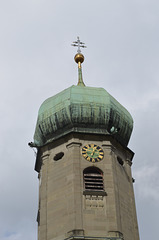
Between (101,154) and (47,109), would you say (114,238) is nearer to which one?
(101,154)

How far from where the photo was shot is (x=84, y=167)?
2636 centimetres

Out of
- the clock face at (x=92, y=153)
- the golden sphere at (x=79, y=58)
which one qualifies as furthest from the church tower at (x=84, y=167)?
the golden sphere at (x=79, y=58)

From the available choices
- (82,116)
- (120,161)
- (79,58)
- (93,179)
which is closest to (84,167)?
(93,179)

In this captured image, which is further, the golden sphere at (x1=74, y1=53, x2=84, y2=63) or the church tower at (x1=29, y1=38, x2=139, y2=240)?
the golden sphere at (x1=74, y1=53, x2=84, y2=63)

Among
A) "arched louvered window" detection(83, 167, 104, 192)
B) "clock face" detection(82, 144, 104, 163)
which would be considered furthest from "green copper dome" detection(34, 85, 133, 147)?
"arched louvered window" detection(83, 167, 104, 192)

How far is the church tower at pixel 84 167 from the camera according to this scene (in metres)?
24.8

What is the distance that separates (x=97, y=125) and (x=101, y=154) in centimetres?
173

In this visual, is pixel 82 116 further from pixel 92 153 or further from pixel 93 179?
pixel 93 179

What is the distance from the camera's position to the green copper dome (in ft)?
91.8

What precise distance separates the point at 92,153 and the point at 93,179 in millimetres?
1394

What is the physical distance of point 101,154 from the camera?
27.0m

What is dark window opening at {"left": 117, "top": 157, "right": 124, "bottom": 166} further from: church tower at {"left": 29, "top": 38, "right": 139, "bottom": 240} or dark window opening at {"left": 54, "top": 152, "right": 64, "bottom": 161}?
dark window opening at {"left": 54, "top": 152, "right": 64, "bottom": 161}

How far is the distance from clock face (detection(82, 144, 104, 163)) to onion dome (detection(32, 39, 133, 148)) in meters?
0.84

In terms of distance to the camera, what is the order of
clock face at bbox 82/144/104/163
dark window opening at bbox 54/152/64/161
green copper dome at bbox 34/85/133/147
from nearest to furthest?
clock face at bbox 82/144/104/163 → dark window opening at bbox 54/152/64/161 → green copper dome at bbox 34/85/133/147
